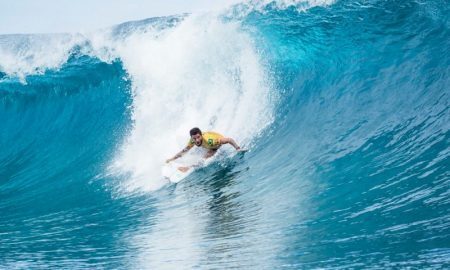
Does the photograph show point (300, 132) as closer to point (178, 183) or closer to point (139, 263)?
point (178, 183)

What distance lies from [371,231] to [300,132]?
3813 millimetres

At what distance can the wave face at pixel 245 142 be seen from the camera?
4.52 m

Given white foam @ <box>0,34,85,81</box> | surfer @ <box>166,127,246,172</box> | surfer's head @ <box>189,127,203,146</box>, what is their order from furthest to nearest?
1. white foam @ <box>0,34,85,81</box>
2. surfer @ <box>166,127,246,172</box>
3. surfer's head @ <box>189,127,203,146</box>

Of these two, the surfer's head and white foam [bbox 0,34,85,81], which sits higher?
white foam [bbox 0,34,85,81]

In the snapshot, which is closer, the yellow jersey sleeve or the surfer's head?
the surfer's head

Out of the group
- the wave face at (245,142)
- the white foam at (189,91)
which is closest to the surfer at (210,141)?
the wave face at (245,142)

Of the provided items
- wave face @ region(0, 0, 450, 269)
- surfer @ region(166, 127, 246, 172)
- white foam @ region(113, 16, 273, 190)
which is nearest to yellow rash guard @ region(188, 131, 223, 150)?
→ surfer @ region(166, 127, 246, 172)

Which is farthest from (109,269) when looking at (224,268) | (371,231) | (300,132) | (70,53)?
(70,53)

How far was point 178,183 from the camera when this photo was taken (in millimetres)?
7633

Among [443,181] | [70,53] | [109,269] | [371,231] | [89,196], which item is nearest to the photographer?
[371,231]

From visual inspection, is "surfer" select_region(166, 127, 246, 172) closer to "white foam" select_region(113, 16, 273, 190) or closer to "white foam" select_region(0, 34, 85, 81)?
"white foam" select_region(113, 16, 273, 190)

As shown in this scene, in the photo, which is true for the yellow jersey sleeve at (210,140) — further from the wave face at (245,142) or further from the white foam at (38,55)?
the white foam at (38,55)

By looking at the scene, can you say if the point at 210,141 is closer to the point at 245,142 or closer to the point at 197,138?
the point at 197,138

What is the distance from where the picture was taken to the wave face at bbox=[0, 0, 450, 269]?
178 inches
